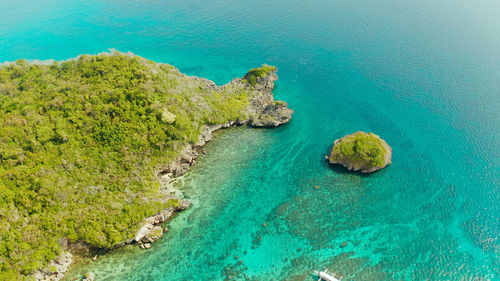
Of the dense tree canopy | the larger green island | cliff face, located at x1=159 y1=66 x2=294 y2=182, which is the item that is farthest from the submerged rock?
the dense tree canopy

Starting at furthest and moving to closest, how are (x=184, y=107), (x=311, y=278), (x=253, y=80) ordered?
(x=253, y=80) < (x=184, y=107) < (x=311, y=278)

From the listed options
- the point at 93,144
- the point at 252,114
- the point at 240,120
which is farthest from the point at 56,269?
the point at 252,114

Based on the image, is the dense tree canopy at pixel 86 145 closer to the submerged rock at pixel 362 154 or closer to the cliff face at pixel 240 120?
the cliff face at pixel 240 120

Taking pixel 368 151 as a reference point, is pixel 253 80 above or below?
above

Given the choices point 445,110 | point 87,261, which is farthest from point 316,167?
point 87,261

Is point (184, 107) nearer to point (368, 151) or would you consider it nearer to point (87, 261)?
point (87, 261)

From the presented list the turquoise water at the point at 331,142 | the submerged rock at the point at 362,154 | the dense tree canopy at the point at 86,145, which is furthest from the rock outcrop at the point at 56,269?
the submerged rock at the point at 362,154
